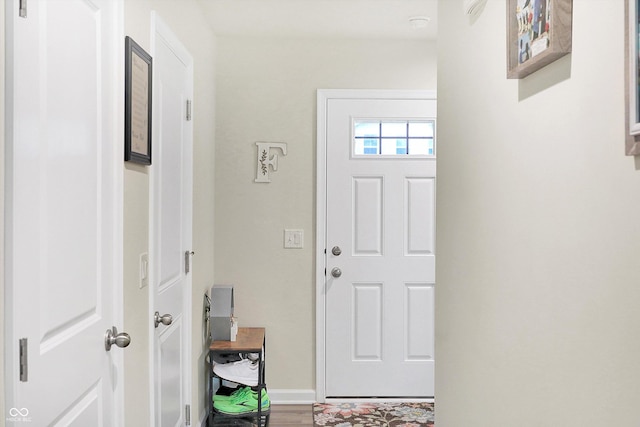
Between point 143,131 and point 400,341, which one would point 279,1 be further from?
point 400,341

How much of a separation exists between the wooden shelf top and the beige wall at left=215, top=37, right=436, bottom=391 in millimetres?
254

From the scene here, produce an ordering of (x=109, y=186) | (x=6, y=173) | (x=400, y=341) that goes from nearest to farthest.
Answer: (x=6, y=173) < (x=109, y=186) < (x=400, y=341)

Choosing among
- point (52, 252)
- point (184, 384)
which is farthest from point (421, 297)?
point (52, 252)

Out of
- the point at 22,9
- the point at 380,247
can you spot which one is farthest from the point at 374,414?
the point at 22,9

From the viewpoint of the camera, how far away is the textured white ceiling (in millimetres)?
3207

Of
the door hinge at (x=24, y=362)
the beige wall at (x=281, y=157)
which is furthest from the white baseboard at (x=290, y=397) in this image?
the door hinge at (x=24, y=362)

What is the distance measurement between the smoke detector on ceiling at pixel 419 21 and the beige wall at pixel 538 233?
4.49 feet

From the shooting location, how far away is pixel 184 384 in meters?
2.98

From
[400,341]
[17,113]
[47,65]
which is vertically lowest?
[400,341]

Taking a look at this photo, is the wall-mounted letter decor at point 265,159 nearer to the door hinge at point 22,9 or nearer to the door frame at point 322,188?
the door frame at point 322,188

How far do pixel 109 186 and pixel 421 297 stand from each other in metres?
2.68

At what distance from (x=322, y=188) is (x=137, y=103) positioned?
205 cm

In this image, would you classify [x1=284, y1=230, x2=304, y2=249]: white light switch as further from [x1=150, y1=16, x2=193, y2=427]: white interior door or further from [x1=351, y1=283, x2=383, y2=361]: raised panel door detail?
[x1=150, y1=16, x2=193, y2=427]: white interior door

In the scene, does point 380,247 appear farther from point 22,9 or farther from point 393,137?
point 22,9
